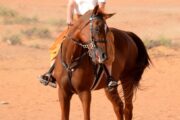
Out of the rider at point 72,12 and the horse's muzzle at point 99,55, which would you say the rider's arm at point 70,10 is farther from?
the horse's muzzle at point 99,55

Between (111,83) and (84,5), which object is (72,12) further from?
(111,83)

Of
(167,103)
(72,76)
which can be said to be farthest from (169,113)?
(72,76)

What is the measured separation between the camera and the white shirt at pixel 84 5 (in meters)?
7.36

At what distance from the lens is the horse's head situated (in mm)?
6219

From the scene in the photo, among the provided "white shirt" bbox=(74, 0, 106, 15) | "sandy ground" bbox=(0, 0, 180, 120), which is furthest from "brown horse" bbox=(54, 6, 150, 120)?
"sandy ground" bbox=(0, 0, 180, 120)

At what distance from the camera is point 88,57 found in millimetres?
7004

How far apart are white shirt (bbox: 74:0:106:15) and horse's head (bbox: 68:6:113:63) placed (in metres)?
0.63

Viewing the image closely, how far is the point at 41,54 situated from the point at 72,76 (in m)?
10.5

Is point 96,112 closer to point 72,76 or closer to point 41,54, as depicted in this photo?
point 72,76

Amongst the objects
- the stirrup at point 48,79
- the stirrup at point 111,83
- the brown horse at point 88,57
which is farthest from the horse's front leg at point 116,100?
the stirrup at point 48,79

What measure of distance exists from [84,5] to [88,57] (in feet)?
2.66

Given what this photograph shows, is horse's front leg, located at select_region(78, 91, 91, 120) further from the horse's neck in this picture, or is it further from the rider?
the rider

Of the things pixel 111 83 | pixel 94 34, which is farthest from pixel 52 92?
pixel 94 34

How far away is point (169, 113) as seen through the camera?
1052cm
